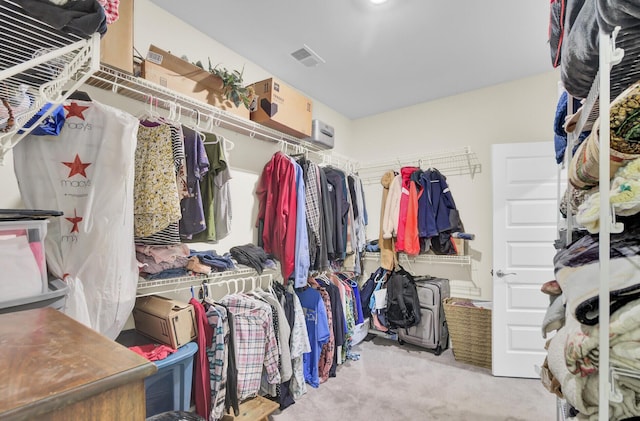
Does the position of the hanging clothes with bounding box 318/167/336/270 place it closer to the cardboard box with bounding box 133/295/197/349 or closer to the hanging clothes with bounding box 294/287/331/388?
the hanging clothes with bounding box 294/287/331/388

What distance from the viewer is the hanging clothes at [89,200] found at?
116cm

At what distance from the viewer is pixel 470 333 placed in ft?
8.71

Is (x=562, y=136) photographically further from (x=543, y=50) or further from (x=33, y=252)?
(x=33, y=252)

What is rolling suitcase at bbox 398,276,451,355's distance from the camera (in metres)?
2.82

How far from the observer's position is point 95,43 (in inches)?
29.9

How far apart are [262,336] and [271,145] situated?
5.15 feet

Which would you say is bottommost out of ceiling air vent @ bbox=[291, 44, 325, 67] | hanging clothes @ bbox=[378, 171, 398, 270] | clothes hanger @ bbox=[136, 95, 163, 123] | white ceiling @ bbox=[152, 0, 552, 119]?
hanging clothes @ bbox=[378, 171, 398, 270]

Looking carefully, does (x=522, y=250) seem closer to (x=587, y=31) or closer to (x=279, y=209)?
(x=279, y=209)

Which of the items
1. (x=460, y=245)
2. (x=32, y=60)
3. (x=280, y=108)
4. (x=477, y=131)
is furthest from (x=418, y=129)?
(x=32, y=60)

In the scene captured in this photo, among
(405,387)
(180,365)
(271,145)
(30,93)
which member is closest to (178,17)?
(271,145)

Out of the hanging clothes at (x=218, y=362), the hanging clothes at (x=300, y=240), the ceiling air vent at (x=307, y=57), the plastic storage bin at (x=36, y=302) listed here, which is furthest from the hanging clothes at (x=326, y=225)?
the plastic storage bin at (x=36, y=302)

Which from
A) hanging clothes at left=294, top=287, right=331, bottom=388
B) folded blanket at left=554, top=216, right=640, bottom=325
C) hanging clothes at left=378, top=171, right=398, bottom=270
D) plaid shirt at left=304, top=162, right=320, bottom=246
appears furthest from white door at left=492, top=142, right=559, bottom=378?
folded blanket at left=554, top=216, right=640, bottom=325

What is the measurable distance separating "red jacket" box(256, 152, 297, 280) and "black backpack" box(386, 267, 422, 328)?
1254 millimetres

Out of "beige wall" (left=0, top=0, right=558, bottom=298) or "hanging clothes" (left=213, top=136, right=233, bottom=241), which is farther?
"beige wall" (left=0, top=0, right=558, bottom=298)
